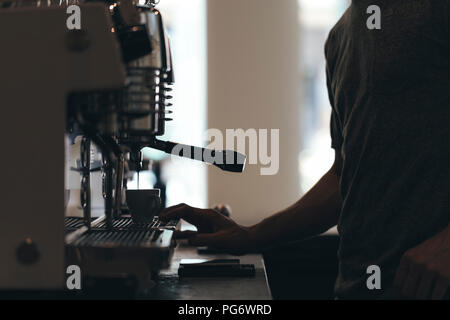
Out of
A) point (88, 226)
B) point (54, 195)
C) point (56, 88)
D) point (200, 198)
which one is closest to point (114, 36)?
point (56, 88)

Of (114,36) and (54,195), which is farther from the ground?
(114,36)

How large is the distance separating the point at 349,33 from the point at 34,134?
2.64 feet

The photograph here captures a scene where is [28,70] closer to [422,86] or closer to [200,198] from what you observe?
[422,86]

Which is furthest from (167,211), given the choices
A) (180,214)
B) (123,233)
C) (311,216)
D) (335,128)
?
(335,128)

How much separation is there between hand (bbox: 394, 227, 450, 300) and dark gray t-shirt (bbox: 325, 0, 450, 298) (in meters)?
0.08

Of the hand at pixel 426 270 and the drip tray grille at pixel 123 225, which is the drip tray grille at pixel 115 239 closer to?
the drip tray grille at pixel 123 225

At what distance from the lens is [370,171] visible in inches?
45.5

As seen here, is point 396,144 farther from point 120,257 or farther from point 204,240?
point 120,257

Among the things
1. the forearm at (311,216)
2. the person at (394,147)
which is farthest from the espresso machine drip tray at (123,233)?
the forearm at (311,216)

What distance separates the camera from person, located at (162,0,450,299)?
1103mm

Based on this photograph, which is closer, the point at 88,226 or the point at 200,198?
the point at 88,226

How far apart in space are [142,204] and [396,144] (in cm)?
57

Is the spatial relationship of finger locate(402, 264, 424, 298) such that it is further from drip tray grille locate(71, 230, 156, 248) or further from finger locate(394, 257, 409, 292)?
drip tray grille locate(71, 230, 156, 248)
